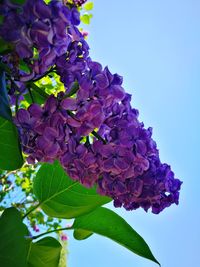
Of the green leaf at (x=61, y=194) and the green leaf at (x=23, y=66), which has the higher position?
the green leaf at (x=23, y=66)

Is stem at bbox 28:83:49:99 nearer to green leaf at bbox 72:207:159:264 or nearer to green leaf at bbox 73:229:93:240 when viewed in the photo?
green leaf at bbox 72:207:159:264

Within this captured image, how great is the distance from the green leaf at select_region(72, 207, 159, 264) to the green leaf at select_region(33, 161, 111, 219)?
0.13 ft

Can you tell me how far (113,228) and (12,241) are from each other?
8.2 inches

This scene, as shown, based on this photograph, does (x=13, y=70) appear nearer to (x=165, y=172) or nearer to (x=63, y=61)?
(x=63, y=61)

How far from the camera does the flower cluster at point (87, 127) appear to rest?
0.48 metres

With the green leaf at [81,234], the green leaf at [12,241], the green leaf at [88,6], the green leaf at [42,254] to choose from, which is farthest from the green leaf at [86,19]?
the green leaf at [12,241]

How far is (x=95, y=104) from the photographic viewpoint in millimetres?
482

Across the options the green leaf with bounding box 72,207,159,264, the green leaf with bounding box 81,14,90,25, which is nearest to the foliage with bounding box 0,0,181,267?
the green leaf with bounding box 72,207,159,264

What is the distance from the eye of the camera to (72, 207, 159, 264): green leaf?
703 mm

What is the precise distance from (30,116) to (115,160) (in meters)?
0.10

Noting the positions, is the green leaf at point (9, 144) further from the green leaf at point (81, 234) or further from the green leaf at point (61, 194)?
the green leaf at point (81, 234)

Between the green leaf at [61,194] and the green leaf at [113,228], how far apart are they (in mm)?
40

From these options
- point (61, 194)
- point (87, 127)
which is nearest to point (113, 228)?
point (61, 194)

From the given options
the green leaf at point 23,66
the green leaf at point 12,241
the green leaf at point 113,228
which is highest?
Result: the green leaf at point 23,66
